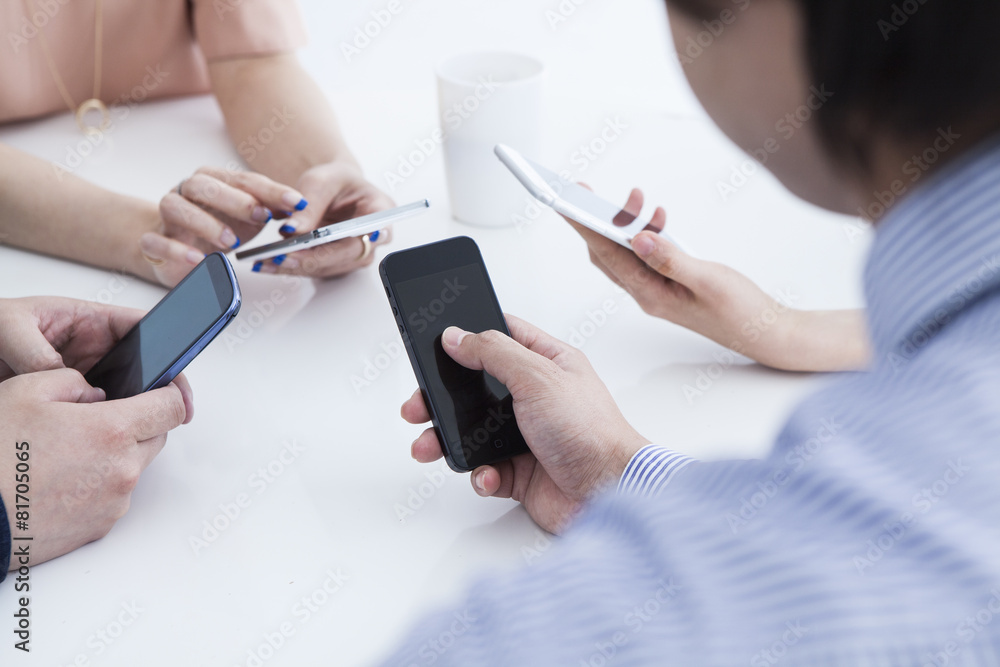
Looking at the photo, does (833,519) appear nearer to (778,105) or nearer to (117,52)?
(778,105)

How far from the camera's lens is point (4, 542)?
0.51 m

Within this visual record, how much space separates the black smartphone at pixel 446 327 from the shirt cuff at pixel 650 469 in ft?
0.31

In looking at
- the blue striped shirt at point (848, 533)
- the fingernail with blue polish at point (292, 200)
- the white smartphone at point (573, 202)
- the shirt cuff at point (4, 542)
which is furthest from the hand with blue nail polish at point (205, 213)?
the blue striped shirt at point (848, 533)

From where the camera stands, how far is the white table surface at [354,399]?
514 mm

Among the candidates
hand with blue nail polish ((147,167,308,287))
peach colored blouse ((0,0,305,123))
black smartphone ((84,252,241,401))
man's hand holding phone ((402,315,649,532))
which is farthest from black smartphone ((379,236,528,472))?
peach colored blouse ((0,0,305,123))

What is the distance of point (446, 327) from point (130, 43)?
31.8 inches

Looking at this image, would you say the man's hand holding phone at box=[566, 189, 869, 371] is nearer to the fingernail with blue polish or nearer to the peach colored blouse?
the fingernail with blue polish

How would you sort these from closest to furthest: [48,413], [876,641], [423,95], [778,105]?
[876,641] < [778,105] < [48,413] < [423,95]

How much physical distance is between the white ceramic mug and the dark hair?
55 centimetres

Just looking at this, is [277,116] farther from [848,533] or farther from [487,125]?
[848,533]

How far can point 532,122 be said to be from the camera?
88cm

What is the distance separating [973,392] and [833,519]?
0.22ft

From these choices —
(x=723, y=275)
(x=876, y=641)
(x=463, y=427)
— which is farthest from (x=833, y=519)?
(x=723, y=275)

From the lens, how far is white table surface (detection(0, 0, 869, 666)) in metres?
0.51
